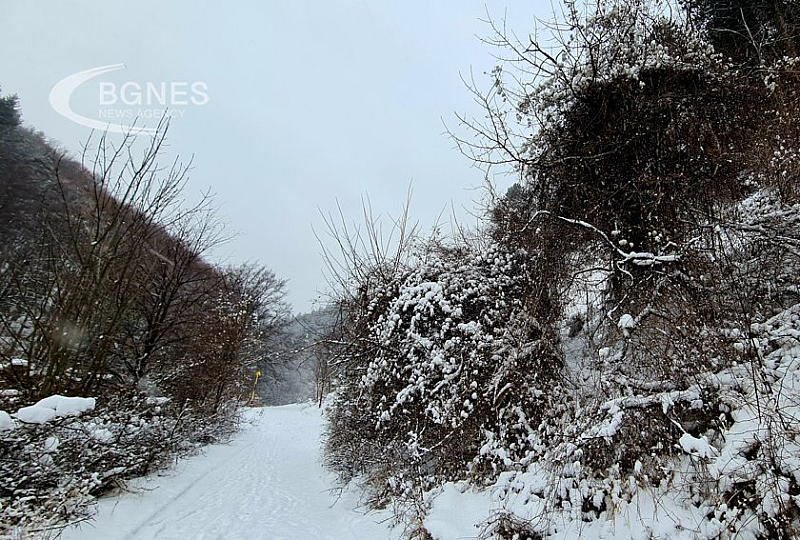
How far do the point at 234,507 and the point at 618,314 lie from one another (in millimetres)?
6257

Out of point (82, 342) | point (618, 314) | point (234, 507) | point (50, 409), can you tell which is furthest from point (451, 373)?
point (82, 342)

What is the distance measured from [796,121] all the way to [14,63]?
12.0m

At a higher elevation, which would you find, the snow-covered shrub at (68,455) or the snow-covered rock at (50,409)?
the snow-covered rock at (50,409)

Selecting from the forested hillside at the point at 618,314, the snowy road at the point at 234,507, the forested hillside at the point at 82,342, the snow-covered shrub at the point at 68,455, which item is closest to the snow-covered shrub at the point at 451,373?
the forested hillside at the point at 618,314

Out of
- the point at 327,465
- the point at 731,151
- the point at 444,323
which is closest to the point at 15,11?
the point at 444,323

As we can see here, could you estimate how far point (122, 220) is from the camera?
5.34 m

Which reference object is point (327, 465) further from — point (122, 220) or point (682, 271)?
point (682, 271)

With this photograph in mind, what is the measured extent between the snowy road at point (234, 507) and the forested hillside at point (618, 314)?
81cm

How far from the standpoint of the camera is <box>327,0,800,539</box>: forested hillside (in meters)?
2.81

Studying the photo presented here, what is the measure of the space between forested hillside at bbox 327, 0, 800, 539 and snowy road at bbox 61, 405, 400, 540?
814 millimetres

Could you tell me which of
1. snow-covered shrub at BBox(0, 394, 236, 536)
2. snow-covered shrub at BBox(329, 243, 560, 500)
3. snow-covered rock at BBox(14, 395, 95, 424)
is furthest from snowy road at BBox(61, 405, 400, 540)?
snow-covered rock at BBox(14, 395, 95, 424)

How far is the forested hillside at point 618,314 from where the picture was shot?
281 centimetres

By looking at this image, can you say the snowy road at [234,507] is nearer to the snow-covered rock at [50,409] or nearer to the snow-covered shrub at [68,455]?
the snow-covered shrub at [68,455]

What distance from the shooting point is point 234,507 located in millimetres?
6273
